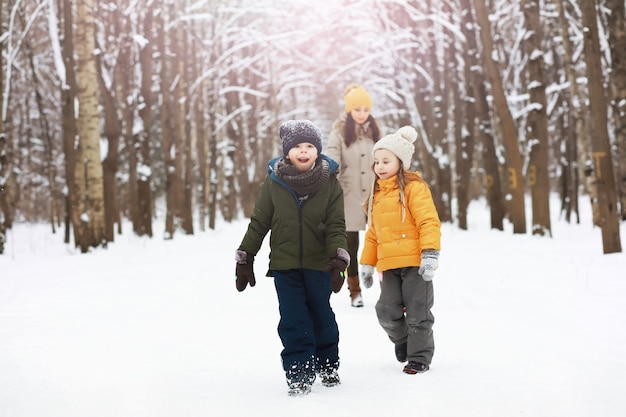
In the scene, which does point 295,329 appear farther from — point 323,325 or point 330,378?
point 330,378

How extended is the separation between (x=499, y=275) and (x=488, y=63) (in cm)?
685

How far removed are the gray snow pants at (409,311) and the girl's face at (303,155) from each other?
909mm

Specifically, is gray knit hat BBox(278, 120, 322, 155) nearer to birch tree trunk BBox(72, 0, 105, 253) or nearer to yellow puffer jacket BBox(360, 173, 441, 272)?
yellow puffer jacket BBox(360, 173, 441, 272)

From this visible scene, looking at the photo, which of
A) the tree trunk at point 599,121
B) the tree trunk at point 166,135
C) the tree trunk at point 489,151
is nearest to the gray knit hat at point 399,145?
the tree trunk at point 599,121

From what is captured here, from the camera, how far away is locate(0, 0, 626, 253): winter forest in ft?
41.1

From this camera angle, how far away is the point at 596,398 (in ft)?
11.0

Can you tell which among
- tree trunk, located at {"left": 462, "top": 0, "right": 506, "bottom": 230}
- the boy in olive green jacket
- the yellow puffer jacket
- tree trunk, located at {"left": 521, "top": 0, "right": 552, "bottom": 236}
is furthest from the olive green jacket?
tree trunk, located at {"left": 462, "top": 0, "right": 506, "bottom": 230}

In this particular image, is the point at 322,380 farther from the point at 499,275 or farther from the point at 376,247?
the point at 499,275

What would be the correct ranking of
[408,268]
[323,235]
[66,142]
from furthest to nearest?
[66,142]
[408,268]
[323,235]

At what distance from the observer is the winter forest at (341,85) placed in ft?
41.1

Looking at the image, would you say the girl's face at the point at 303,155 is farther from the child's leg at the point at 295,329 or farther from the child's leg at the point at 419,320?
the child's leg at the point at 419,320

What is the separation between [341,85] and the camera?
3403 centimetres

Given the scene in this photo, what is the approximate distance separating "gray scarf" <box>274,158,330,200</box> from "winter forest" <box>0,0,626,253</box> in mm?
3526

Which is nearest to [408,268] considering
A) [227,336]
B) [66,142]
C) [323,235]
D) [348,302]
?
[323,235]
